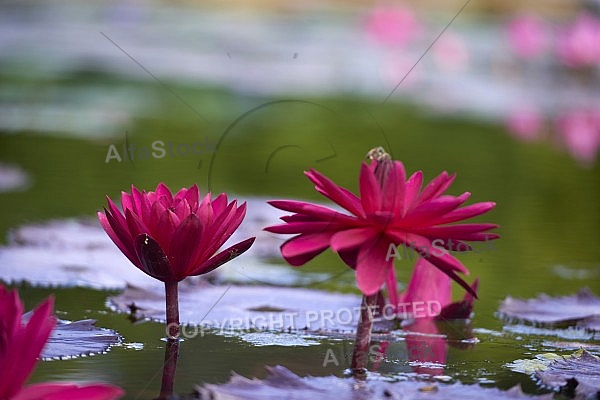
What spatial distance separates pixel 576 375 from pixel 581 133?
3410 mm

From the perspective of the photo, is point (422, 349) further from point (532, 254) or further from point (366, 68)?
point (366, 68)

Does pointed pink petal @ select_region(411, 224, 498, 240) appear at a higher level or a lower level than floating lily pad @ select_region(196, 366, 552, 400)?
higher

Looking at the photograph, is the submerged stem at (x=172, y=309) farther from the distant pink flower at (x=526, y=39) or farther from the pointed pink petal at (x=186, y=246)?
the distant pink flower at (x=526, y=39)

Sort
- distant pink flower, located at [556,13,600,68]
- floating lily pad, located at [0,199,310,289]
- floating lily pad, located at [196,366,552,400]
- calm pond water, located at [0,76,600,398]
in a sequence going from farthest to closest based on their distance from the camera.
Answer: distant pink flower, located at [556,13,600,68] < floating lily pad, located at [0,199,310,289] < calm pond water, located at [0,76,600,398] < floating lily pad, located at [196,366,552,400]

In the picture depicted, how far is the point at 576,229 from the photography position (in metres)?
2.58

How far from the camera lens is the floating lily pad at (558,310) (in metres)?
1.59

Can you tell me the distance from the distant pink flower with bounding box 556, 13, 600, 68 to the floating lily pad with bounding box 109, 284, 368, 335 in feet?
13.7

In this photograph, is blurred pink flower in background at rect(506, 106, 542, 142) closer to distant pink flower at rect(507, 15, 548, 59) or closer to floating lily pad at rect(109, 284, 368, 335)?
distant pink flower at rect(507, 15, 548, 59)

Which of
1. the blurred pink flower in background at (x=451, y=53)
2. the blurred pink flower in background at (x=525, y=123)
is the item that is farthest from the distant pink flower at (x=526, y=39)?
the blurred pink flower in background at (x=525, y=123)

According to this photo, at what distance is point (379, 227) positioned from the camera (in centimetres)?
123

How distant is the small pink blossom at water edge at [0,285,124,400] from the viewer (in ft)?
3.05

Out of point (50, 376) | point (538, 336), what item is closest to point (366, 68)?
point (538, 336)

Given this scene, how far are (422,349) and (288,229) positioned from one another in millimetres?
260

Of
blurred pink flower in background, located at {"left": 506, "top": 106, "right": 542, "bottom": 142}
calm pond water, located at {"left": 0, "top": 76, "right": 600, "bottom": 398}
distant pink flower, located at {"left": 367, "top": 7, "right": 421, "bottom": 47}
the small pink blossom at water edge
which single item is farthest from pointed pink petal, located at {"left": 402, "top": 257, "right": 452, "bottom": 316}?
distant pink flower, located at {"left": 367, "top": 7, "right": 421, "bottom": 47}
